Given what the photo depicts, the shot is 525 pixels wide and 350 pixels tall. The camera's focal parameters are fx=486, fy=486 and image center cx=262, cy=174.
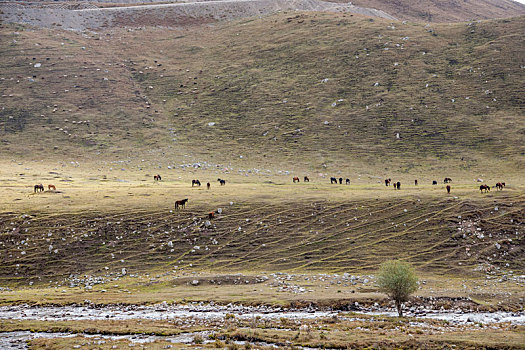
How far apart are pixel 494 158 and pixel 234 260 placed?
4954cm

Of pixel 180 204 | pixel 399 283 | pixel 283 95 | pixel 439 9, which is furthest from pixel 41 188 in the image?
pixel 439 9

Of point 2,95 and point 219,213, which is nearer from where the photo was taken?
point 219,213

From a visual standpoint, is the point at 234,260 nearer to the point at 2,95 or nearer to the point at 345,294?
the point at 345,294

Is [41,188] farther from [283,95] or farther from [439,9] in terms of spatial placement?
[439,9]

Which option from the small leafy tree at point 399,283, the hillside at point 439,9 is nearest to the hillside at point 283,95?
the small leafy tree at point 399,283

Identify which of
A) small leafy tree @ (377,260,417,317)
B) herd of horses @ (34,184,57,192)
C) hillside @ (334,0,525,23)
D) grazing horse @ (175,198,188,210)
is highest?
hillside @ (334,0,525,23)

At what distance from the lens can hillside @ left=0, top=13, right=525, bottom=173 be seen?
79.1m

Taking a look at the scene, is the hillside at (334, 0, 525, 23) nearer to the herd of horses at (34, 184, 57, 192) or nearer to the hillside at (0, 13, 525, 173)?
→ the hillside at (0, 13, 525, 173)

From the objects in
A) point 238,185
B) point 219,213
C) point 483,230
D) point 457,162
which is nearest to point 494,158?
point 457,162

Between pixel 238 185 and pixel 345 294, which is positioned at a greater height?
pixel 238 185

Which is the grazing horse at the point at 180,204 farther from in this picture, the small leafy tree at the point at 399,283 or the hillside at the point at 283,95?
the hillside at the point at 283,95

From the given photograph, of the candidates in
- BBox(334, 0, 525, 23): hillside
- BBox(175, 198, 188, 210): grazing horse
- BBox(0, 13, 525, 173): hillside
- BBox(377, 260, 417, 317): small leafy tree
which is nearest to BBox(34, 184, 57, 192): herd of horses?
BBox(175, 198, 188, 210): grazing horse

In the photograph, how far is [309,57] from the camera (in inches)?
4200

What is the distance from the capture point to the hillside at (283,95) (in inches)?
3115
